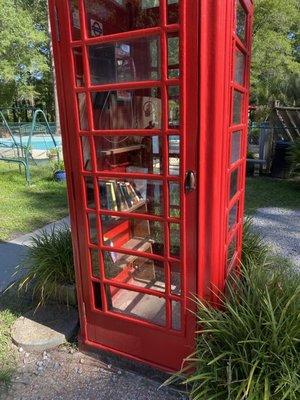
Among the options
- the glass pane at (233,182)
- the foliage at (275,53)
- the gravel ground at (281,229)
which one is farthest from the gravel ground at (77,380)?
the foliage at (275,53)

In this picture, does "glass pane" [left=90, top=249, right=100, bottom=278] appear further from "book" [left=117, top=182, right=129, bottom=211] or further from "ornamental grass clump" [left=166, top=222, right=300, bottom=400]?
"ornamental grass clump" [left=166, top=222, right=300, bottom=400]

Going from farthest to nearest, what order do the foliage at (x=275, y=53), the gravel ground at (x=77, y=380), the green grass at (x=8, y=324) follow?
the foliage at (x=275, y=53), the green grass at (x=8, y=324), the gravel ground at (x=77, y=380)

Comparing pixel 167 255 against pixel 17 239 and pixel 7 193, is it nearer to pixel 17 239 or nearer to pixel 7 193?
pixel 17 239

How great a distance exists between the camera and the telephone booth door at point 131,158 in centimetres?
184

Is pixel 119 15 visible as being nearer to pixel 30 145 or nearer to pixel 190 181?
pixel 190 181

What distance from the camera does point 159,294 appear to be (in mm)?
2195

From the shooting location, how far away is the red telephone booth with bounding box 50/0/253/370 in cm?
178

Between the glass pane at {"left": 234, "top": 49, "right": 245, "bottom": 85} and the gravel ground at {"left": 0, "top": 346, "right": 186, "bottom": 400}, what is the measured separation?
75.9 inches

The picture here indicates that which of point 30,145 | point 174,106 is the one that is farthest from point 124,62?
point 30,145

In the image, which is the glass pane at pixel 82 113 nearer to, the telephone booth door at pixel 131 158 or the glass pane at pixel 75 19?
the telephone booth door at pixel 131 158

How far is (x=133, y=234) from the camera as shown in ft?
9.01

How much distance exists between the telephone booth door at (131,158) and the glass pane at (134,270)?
1 cm

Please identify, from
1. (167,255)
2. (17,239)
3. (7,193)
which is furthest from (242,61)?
(7,193)

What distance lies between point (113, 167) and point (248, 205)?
160 inches
